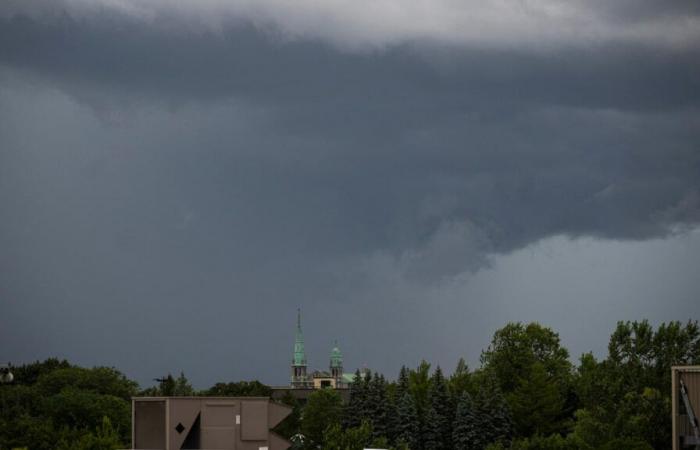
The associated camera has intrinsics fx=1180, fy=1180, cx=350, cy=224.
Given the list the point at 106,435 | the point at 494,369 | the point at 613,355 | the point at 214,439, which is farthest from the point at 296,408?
the point at 214,439

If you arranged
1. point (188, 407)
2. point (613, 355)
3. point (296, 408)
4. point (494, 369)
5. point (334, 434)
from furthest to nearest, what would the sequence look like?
point (296, 408) → point (494, 369) → point (613, 355) → point (334, 434) → point (188, 407)

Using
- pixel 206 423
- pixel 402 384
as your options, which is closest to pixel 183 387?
pixel 402 384

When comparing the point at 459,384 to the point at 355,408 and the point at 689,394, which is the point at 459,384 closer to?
the point at 355,408

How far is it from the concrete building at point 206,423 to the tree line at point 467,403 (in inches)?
457

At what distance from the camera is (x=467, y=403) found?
364 ft

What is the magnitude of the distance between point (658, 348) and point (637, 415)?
5731 millimetres

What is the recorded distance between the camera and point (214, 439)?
49.1 meters

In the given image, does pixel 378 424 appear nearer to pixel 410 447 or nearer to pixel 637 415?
pixel 410 447

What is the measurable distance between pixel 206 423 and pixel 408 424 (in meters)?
64.9

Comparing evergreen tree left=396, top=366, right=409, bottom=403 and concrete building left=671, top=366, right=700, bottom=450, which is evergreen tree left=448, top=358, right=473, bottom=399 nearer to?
evergreen tree left=396, top=366, right=409, bottom=403

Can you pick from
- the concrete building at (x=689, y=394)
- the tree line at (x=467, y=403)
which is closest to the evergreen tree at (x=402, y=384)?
the tree line at (x=467, y=403)

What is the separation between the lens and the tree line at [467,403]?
78938 millimetres

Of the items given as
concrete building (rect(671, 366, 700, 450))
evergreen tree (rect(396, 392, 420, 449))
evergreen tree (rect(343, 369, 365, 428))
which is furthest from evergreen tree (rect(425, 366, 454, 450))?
concrete building (rect(671, 366, 700, 450))

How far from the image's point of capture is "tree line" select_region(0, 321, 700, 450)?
7894 centimetres
